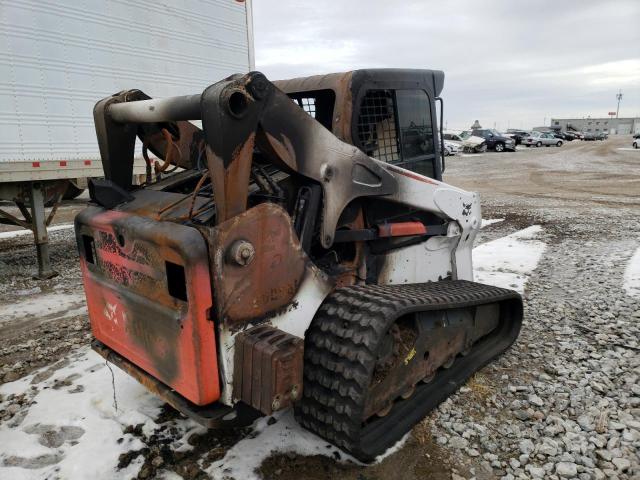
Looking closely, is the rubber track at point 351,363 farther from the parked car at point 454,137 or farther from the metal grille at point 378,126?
the parked car at point 454,137

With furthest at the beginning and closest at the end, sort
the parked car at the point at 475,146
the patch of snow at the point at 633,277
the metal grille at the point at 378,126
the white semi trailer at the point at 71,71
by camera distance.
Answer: the parked car at the point at 475,146, the white semi trailer at the point at 71,71, the patch of snow at the point at 633,277, the metal grille at the point at 378,126

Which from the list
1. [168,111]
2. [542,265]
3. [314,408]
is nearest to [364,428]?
[314,408]

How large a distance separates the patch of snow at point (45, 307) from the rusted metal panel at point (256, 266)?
12.3 feet

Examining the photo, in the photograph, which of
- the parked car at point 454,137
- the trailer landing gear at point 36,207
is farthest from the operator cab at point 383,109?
the parked car at point 454,137

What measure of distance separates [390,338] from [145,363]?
1.44 metres

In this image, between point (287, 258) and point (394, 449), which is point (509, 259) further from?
point (287, 258)

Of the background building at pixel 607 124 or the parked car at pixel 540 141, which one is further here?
the background building at pixel 607 124

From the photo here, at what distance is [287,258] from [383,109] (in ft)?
4.85

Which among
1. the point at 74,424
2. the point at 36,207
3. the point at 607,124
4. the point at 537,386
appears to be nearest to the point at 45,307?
the point at 36,207

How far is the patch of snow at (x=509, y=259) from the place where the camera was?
6.25 meters

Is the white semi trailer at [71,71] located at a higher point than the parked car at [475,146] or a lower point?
higher

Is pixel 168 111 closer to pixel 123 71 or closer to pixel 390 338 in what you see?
pixel 390 338

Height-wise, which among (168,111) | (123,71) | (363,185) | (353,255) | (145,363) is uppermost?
(123,71)

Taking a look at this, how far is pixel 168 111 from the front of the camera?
2631mm
